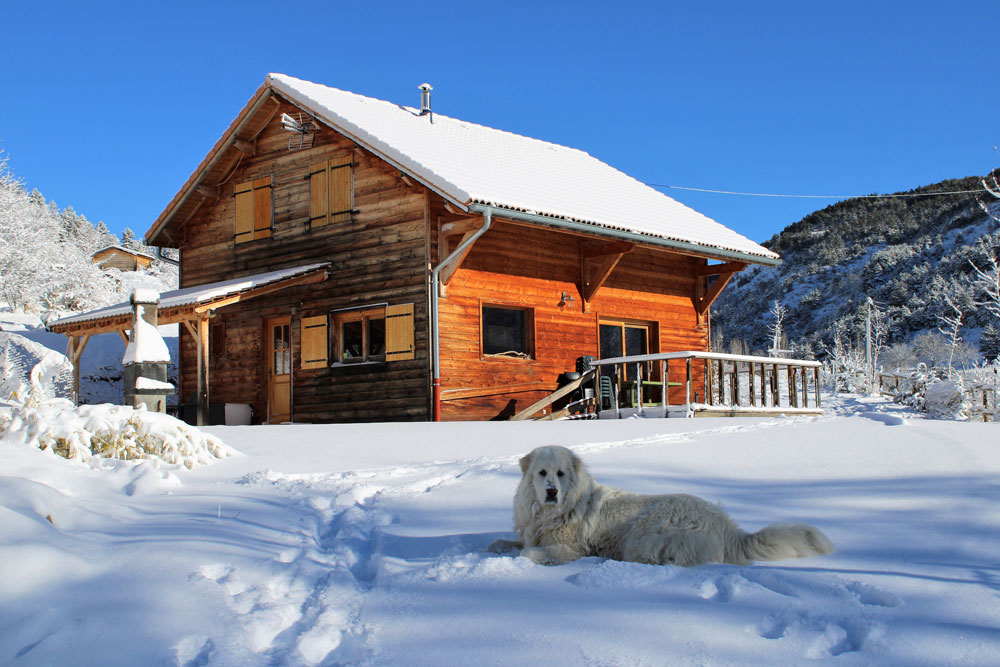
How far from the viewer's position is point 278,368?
1590 centimetres

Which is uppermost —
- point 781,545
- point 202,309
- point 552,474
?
point 202,309

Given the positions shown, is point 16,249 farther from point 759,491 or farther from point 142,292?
→ point 759,491

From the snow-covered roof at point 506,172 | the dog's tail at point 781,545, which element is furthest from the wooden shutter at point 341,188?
the dog's tail at point 781,545

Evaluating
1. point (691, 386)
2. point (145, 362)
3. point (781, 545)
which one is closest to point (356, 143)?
point (145, 362)

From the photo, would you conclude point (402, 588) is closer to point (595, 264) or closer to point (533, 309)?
point (533, 309)

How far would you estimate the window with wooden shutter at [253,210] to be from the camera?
1633 centimetres

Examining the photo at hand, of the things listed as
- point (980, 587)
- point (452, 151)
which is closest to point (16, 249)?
point (452, 151)

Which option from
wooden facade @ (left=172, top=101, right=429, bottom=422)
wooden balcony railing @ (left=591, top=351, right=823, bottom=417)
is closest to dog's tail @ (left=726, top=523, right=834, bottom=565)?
wooden balcony railing @ (left=591, top=351, right=823, bottom=417)

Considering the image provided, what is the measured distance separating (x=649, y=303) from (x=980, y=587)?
45.7 ft

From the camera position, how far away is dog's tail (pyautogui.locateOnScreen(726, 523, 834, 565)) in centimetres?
363

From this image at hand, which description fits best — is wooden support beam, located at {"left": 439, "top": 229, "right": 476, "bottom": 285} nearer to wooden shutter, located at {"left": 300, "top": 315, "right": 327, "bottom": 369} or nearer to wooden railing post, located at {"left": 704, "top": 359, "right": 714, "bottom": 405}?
wooden shutter, located at {"left": 300, "top": 315, "right": 327, "bottom": 369}

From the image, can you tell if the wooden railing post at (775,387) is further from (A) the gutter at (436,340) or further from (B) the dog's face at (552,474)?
(B) the dog's face at (552,474)

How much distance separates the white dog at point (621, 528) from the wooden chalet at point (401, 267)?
8517 millimetres

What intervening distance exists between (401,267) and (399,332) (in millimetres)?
1083
